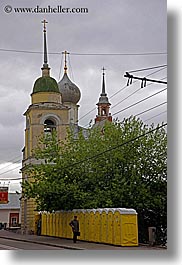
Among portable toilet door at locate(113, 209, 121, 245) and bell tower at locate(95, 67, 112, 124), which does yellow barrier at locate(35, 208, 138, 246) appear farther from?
bell tower at locate(95, 67, 112, 124)

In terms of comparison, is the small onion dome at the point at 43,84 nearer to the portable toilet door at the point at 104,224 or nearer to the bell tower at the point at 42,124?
the bell tower at the point at 42,124

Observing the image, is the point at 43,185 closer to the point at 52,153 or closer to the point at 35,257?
the point at 52,153

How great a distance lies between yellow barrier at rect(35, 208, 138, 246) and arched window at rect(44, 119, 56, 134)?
305 centimetres

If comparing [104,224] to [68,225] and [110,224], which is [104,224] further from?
[68,225]

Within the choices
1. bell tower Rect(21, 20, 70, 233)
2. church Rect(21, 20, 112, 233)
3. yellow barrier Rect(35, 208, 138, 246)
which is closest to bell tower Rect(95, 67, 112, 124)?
church Rect(21, 20, 112, 233)

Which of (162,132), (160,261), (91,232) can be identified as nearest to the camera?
(160,261)

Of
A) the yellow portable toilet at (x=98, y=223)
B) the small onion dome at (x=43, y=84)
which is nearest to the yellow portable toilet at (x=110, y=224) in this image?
the yellow portable toilet at (x=98, y=223)

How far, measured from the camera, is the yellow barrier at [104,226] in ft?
51.2

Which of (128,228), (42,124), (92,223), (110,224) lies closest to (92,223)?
(92,223)

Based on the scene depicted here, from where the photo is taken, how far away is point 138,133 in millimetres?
20703

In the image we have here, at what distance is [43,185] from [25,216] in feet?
12.5

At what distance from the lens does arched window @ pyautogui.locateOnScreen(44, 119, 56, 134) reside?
22.0 metres

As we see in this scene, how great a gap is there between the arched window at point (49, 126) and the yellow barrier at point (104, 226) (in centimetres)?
305

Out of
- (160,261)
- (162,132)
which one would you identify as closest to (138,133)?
(162,132)
